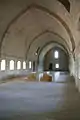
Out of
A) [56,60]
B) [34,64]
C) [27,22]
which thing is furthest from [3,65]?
[56,60]

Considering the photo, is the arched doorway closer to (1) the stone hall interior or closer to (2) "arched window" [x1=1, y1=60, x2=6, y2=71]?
(1) the stone hall interior

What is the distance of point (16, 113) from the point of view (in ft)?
22.6

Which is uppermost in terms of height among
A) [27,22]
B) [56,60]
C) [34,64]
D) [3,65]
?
[27,22]

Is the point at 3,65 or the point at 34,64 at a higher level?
the point at 34,64

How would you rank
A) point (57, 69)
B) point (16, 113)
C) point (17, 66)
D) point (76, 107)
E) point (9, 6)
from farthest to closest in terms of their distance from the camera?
point (57, 69) → point (17, 66) → point (9, 6) → point (76, 107) → point (16, 113)

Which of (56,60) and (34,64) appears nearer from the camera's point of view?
(34,64)

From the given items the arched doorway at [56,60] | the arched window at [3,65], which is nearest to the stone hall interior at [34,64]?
the arched window at [3,65]

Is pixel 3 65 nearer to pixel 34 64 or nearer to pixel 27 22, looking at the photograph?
pixel 27 22

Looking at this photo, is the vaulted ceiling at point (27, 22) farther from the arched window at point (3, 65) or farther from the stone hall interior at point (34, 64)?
the arched window at point (3, 65)

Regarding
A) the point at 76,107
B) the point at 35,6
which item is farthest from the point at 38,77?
the point at 76,107

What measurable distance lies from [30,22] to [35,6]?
4598mm

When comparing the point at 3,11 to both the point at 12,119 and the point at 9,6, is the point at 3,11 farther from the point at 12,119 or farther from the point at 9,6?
the point at 12,119

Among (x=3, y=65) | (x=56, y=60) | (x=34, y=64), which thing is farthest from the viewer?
(x=56, y=60)

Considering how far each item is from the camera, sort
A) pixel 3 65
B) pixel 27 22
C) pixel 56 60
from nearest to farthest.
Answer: pixel 27 22
pixel 3 65
pixel 56 60
